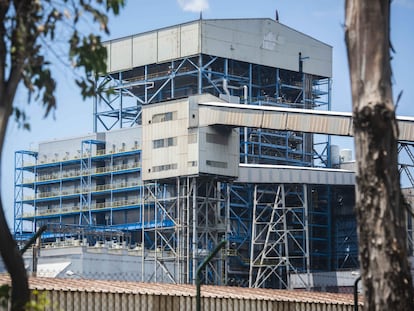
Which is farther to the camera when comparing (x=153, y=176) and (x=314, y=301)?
(x=153, y=176)

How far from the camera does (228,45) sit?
306ft

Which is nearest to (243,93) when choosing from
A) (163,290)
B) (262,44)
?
(262,44)

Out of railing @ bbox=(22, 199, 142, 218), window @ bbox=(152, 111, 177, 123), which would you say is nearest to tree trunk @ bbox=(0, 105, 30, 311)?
window @ bbox=(152, 111, 177, 123)

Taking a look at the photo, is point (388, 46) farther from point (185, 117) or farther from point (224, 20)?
point (224, 20)

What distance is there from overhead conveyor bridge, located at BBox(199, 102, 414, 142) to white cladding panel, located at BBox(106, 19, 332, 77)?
24.0 metres

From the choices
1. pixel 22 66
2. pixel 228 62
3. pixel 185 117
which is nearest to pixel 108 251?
pixel 185 117

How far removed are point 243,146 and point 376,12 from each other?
81.5m

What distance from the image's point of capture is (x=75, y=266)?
253 ft

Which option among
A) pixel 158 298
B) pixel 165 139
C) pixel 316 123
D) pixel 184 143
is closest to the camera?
pixel 158 298

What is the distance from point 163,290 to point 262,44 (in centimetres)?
7784

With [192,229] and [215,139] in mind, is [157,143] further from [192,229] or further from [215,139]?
[192,229]

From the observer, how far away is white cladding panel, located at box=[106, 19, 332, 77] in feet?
303

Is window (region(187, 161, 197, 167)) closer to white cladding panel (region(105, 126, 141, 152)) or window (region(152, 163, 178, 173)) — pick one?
window (region(152, 163, 178, 173))

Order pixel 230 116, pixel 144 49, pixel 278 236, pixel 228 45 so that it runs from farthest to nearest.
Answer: pixel 144 49, pixel 228 45, pixel 278 236, pixel 230 116
